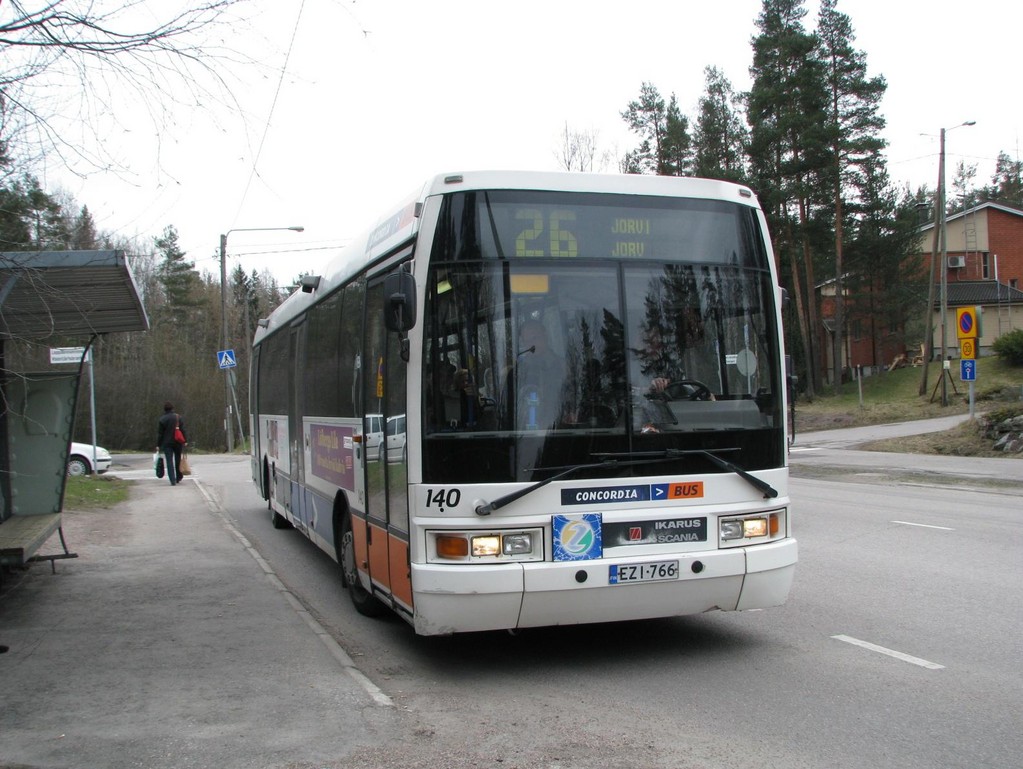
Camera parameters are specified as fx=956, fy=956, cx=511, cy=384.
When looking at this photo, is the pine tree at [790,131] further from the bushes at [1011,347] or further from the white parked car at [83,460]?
the white parked car at [83,460]

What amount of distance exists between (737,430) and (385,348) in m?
2.48

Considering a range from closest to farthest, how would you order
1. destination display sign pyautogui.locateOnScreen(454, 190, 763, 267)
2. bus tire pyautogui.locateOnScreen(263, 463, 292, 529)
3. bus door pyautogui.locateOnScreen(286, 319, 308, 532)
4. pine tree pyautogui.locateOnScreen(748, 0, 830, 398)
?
1. destination display sign pyautogui.locateOnScreen(454, 190, 763, 267)
2. bus door pyautogui.locateOnScreen(286, 319, 308, 532)
3. bus tire pyautogui.locateOnScreen(263, 463, 292, 529)
4. pine tree pyautogui.locateOnScreen(748, 0, 830, 398)

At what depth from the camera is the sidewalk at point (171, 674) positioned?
15.7 feet

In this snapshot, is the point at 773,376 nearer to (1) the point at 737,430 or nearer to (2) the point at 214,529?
(1) the point at 737,430

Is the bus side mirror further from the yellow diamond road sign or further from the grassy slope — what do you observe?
the grassy slope

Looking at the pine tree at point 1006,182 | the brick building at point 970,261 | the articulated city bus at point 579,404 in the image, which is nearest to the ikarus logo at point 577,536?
the articulated city bus at point 579,404

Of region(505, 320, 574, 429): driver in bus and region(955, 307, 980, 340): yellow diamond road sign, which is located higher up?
region(955, 307, 980, 340): yellow diamond road sign

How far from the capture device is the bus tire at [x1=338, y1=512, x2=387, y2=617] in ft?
26.0

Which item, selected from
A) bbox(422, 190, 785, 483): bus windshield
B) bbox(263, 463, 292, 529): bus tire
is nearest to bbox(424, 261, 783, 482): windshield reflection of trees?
bbox(422, 190, 785, 483): bus windshield

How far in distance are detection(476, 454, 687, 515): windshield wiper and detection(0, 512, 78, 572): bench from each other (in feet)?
14.7

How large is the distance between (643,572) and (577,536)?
1.59 ft

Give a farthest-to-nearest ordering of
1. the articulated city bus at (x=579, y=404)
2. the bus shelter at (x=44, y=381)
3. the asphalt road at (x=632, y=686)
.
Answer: the bus shelter at (x=44, y=381)
the articulated city bus at (x=579, y=404)
the asphalt road at (x=632, y=686)

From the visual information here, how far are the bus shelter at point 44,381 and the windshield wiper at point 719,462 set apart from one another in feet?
14.6

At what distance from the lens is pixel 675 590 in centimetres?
609
